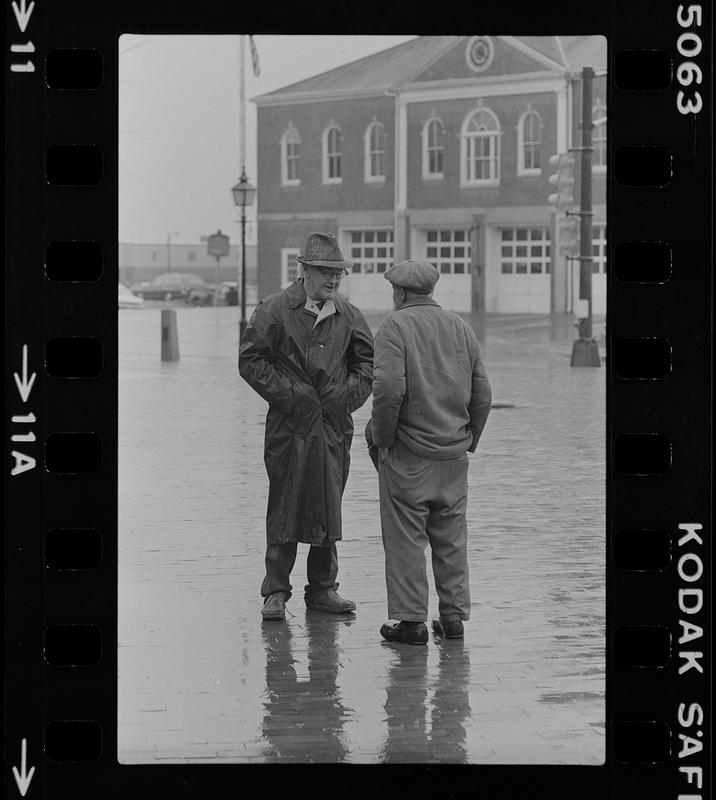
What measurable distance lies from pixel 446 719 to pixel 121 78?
2.72 m

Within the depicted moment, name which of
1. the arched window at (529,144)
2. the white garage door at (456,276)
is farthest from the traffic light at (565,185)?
the white garage door at (456,276)

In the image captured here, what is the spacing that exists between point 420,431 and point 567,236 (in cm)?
593

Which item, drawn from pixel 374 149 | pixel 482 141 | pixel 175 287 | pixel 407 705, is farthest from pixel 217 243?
pixel 175 287

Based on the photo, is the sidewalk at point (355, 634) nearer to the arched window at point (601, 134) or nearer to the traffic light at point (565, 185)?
the traffic light at point (565, 185)

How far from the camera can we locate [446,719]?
5863 millimetres

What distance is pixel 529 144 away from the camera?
58.5 ft

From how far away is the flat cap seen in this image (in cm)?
719

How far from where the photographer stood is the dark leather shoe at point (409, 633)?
723cm

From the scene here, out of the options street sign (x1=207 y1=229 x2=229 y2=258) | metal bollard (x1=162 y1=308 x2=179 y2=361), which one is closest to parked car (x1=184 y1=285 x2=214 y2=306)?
metal bollard (x1=162 y1=308 x2=179 y2=361)
